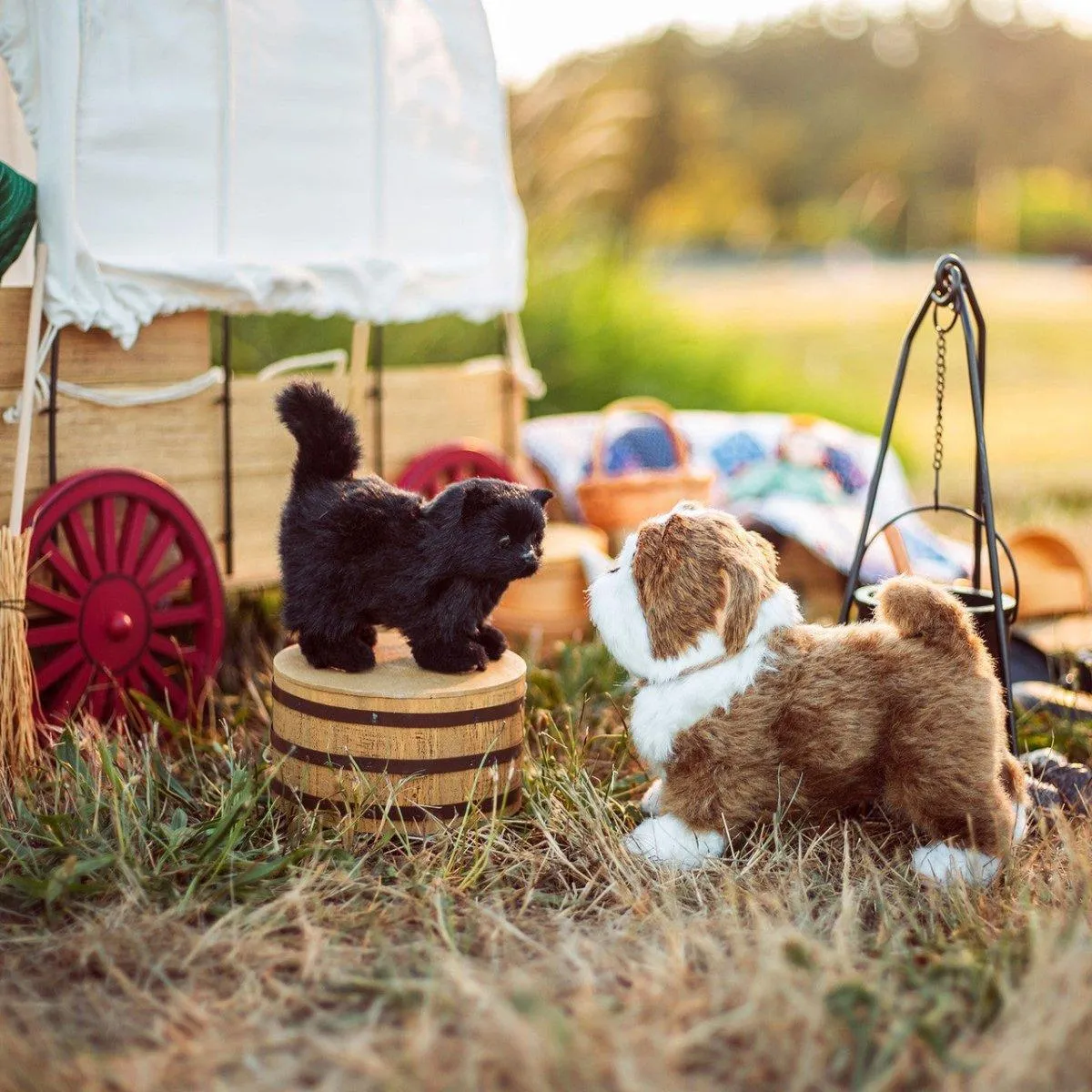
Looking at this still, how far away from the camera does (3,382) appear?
3.41m

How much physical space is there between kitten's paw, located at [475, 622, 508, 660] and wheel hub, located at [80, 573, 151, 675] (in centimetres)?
108

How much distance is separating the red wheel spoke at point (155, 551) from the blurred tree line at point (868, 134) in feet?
64.2

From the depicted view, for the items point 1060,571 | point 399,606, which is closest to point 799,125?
point 1060,571

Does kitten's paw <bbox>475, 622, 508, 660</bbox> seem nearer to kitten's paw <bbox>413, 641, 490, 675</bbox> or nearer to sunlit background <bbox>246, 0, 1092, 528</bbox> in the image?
kitten's paw <bbox>413, 641, 490, 675</bbox>

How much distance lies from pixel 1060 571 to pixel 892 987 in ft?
10.9

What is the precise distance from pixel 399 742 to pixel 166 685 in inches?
43.9

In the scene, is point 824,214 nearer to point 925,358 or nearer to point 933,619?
point 925,358

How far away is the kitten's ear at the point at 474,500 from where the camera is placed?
2939mm

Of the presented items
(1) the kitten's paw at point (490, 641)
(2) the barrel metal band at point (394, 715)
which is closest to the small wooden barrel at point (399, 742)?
(2) the barrel metal band at point (394, 715)

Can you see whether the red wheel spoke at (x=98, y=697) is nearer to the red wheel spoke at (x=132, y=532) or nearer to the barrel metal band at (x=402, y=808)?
the red wheel spoke at (x=132, y=532)

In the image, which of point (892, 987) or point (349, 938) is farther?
point (349, 938)

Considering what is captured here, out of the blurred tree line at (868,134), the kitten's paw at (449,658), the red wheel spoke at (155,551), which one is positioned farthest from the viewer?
the blurred tree line at (868,134)

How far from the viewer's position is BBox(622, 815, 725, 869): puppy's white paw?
9.32ft

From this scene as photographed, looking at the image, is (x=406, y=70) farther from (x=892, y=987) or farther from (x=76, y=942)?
(x=892, y=987)
